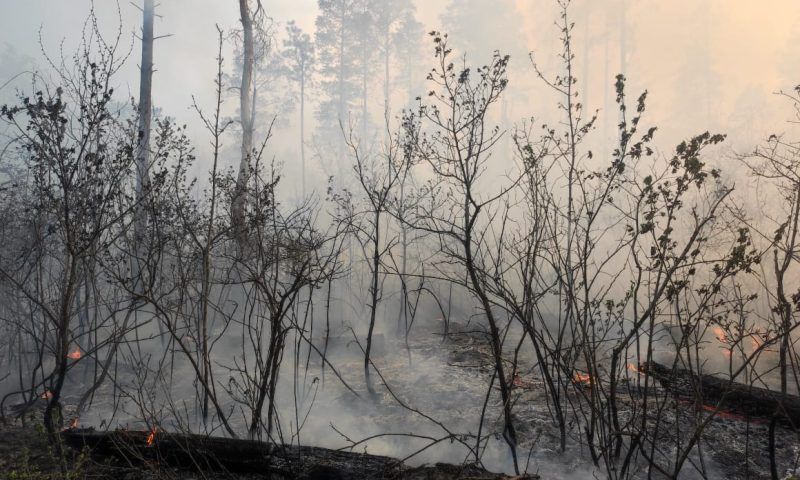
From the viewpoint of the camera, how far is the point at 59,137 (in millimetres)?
4168

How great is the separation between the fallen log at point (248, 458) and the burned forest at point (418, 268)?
0.03m

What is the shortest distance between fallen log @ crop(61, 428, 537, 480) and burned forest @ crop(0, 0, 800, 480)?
0.03 meters

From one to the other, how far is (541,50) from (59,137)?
153 feet

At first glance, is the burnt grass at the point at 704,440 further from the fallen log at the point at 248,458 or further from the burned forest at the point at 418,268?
the fallen log at the point at 248,458

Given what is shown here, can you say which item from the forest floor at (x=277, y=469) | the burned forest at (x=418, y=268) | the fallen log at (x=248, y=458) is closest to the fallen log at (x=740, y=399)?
the burned forest at (x=418, y=268)

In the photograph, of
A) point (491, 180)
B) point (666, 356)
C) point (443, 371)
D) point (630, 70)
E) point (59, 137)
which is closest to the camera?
point (59, 137)

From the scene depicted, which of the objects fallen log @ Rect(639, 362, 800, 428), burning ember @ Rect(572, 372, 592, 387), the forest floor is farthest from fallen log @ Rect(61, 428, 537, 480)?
fallen log @ Rect(639, 362, 800, 428)

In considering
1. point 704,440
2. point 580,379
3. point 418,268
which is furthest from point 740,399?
point 418,268

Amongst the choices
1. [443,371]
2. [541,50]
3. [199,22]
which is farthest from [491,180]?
[199,22]

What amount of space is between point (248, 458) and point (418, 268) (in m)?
17.4

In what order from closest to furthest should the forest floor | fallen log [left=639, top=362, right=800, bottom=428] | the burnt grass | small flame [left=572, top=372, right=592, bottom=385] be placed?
the forest floor → small flame [left=572, top=372, right=592, bottom=385] → the burnt grass → fallen log [left=639, top=362, right=800, bottom=428]

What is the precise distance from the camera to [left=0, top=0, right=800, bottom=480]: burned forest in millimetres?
4137

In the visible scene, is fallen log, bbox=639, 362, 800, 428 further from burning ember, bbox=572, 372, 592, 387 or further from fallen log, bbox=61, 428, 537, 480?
fallen log, bbox=61, 428, 537, 480

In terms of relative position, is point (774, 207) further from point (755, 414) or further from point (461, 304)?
point (755, 414)
